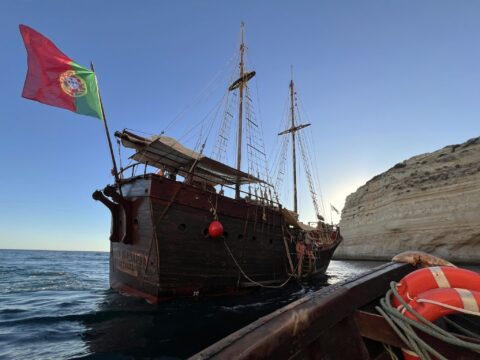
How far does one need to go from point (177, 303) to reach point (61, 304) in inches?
171

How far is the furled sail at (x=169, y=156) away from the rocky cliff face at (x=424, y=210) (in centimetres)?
2705

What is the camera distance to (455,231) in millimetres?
27516

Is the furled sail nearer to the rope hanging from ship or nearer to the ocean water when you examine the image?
the ocean water

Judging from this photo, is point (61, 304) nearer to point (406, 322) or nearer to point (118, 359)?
point (118, 359)

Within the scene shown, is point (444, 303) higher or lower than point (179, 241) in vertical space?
lower

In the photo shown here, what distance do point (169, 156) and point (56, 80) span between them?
5.23 m

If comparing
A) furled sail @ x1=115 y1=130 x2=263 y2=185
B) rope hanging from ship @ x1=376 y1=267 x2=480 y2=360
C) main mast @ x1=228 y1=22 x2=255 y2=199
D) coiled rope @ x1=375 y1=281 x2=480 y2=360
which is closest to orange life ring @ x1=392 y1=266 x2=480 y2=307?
rope hanging from ship @ x1=376 y1=267 x2=480 y2=360

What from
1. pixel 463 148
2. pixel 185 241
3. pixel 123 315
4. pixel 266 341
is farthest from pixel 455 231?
pixel 266 341

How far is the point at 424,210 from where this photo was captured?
31.2 metres

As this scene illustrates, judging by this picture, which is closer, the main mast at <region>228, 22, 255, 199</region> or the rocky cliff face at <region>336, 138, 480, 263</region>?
the main mast at <region>228, 22, 255, 199</region>

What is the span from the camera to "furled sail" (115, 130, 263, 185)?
33.2 feet

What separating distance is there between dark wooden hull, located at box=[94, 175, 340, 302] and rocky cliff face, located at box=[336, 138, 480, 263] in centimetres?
2747

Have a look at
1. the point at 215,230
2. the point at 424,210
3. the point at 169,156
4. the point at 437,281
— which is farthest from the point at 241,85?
the point at 424,210

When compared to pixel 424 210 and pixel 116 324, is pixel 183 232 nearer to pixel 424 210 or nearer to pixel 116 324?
→ pixel 116 324
